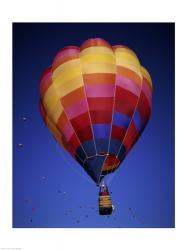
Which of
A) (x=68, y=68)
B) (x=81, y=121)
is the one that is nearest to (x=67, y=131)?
(x=81, y=121)

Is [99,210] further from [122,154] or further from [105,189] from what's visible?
[122,154]

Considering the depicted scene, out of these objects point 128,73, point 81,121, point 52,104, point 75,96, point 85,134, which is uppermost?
point 128,73

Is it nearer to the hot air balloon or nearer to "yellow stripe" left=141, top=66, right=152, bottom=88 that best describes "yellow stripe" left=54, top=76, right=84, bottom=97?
the hot air balloon

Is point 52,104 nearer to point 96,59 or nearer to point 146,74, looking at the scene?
point 96,59

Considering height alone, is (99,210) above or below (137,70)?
below

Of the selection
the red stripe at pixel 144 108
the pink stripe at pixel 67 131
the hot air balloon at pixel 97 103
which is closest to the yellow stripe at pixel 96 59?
the hot air balloon at pixel 97 103

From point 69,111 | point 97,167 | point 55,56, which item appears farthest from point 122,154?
point 55,56

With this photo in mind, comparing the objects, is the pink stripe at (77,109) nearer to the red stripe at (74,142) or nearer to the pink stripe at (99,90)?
the pink stripe at (99,90)
